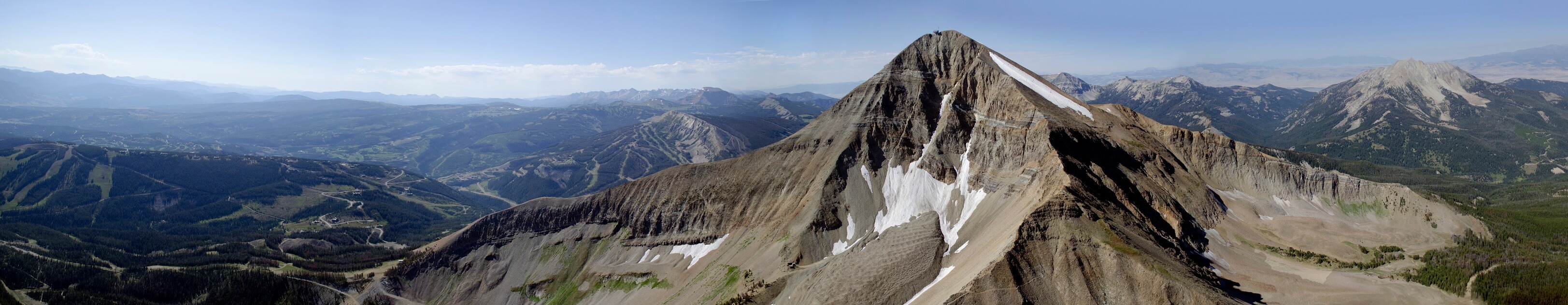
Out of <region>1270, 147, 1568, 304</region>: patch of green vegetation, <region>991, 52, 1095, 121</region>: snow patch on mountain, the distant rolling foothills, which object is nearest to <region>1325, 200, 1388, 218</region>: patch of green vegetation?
<region>1270, 147, 1568, 304</region>: patch of green vegetation

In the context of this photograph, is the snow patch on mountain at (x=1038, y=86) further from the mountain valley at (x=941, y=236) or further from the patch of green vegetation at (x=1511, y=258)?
the patch of green vegetation at (x=1511, y=258)

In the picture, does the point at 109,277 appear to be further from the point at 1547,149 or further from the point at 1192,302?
the point at 1547,149

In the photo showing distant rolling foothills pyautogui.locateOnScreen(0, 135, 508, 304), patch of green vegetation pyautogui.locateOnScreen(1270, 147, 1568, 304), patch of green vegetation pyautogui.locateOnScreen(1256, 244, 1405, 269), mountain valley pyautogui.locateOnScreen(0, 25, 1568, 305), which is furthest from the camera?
distant rolling foothills pyautogui.locateOnScreen(0, 135, 508, 304)

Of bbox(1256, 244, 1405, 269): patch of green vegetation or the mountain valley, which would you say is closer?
the mountain valley

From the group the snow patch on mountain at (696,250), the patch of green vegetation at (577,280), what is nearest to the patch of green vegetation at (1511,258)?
the snow patch on mountain at (696,250)

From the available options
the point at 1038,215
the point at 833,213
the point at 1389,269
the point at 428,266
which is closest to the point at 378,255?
the point at 428,266

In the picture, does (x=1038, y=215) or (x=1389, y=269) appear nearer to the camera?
(x=1038, y=215)

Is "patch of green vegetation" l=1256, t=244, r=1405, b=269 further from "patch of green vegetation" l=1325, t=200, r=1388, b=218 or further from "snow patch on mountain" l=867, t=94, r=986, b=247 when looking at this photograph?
"snow patch on mountain" l=867, t=94, r=986, b=247

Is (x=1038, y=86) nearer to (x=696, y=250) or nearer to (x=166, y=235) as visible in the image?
(x=696, y=250)

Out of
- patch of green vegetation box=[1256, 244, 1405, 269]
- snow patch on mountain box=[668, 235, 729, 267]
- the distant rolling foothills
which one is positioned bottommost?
the distant rolling foothills
